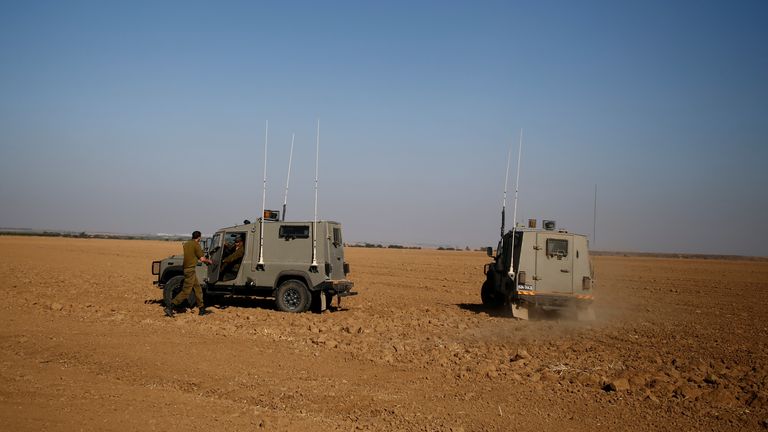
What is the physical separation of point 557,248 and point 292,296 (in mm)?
6542

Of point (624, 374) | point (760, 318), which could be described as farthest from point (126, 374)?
point (760, 318)

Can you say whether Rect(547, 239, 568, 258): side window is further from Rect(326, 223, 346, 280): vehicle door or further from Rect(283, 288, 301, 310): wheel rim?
Rect(283, 288, 301, 310): wheel rim

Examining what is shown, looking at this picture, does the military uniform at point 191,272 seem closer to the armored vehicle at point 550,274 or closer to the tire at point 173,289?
the tire at point 173,289

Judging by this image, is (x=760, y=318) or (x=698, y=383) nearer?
(x=698, y=383)

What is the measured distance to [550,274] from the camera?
14.8m

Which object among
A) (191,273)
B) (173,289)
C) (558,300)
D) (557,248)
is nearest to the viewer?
(191,273)

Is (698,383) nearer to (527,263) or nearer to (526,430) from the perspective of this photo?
(526,430)

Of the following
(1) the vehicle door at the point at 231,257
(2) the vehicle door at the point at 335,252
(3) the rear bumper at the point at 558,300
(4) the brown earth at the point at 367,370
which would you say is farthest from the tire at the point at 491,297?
(1) the vehicle door at the point at 231,257

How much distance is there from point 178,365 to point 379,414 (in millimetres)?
3398

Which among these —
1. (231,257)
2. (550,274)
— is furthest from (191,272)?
(550,274)

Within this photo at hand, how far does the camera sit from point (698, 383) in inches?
331

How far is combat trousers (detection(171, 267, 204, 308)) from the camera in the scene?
44.0ft

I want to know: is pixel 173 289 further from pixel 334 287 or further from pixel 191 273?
pixel 334 287

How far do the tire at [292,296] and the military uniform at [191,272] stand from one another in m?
1.87
